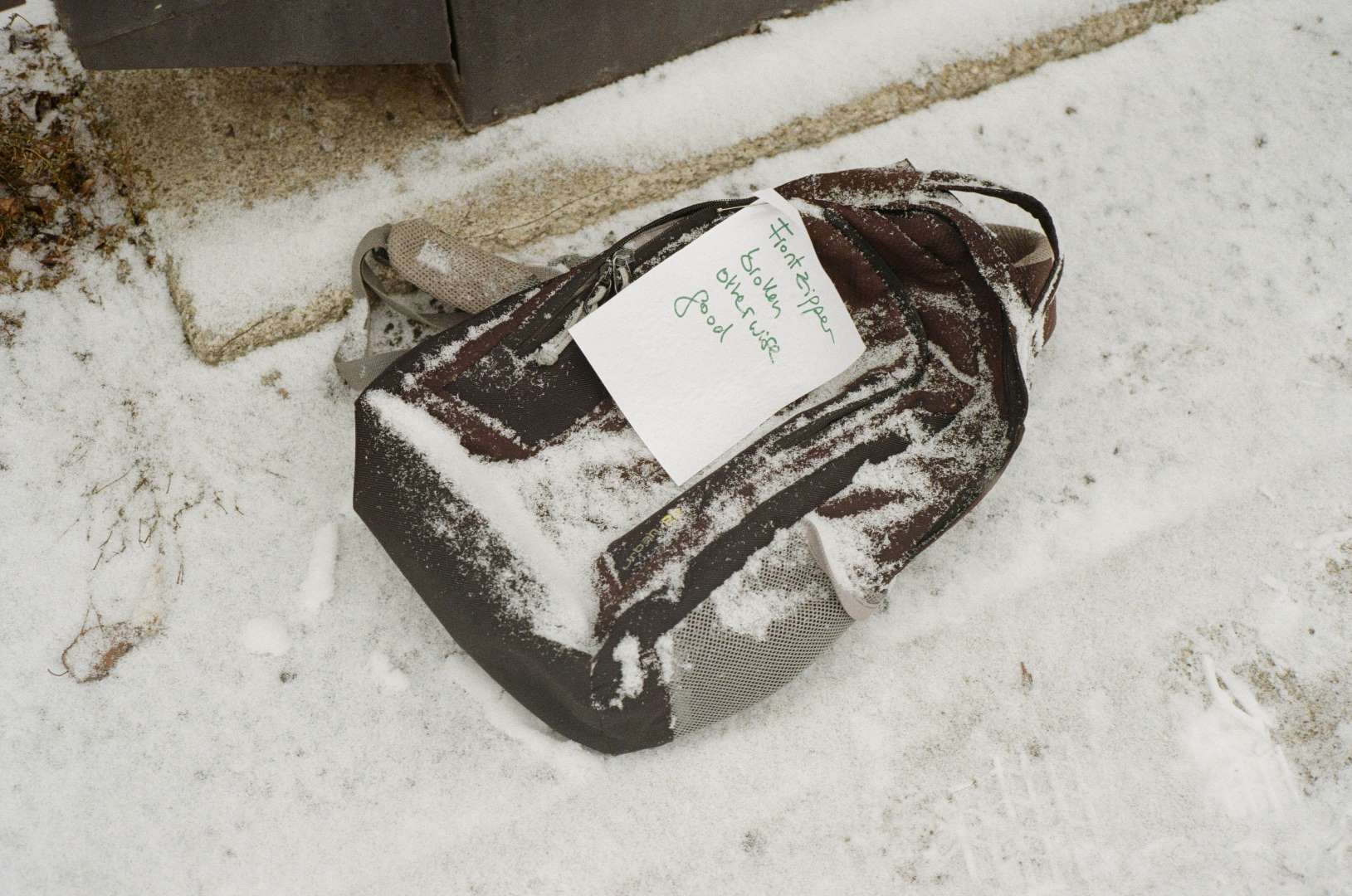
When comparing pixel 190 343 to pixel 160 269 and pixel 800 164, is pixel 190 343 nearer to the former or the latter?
pixel 160 269

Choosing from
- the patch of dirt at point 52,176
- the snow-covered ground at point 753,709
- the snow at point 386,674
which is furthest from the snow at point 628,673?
the patch of dirt at point 52,176

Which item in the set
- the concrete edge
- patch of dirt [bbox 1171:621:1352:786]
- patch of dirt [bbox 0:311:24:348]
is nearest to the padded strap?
the concrete edge

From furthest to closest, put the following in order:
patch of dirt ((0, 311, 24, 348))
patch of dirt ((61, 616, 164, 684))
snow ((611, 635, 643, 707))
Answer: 1. patch of dirt ((0, 311, 24, 348))
2. patch of dirt ((61, 616, 164, 684))
3. snow ((611, 635, 643, 707))

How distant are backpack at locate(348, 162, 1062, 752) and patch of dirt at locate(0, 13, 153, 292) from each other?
0.47 m

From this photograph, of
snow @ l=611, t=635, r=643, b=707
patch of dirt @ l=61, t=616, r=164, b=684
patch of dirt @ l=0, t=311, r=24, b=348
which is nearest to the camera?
snow @ l=611, t=635, r=643, b=707

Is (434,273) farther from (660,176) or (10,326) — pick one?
(10,326)

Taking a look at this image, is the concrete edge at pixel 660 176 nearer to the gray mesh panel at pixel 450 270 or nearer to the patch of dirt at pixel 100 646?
the gray mesh panel at pixel 450 270

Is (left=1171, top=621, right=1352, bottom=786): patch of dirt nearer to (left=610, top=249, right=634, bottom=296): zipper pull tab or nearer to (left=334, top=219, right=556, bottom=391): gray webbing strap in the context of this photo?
(left=610, top=249, right=634, bottom=296): zipper pull tab

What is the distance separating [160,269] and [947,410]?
1.13 meters

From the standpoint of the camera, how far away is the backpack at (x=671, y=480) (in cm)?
111

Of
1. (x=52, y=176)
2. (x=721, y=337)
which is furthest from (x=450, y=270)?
(x=52, y=176)

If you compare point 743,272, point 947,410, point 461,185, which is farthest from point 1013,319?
point 461,185

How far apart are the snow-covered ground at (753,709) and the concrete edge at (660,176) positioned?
37 millimetres

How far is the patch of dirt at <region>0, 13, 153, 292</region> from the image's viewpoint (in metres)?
1.35
